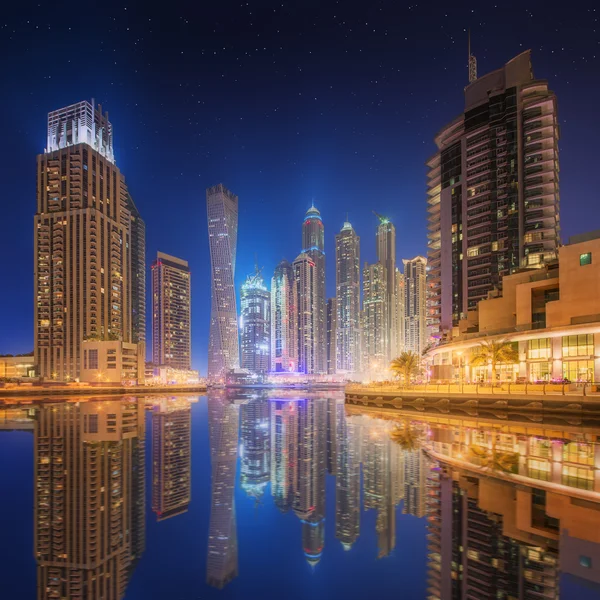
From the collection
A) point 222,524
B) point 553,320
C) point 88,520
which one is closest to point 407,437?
point 222,524

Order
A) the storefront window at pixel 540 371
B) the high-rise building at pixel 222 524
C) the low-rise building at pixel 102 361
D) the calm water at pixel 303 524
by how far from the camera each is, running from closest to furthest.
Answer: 1. the calm water at pixel 303 524
2. the high-rise building at pixel 222 524
3. the storefront window at pixel 540 371
4. the low-rise building at pixel 102 361

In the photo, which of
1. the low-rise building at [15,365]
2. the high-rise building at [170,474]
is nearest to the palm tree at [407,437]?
the high-rise building at [170,474]

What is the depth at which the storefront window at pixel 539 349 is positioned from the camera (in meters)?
60.9

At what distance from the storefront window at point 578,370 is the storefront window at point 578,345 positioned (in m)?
1.01

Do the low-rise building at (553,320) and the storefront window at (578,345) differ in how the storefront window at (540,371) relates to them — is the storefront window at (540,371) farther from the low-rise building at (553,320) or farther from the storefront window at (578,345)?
the storefront window at (578,345)

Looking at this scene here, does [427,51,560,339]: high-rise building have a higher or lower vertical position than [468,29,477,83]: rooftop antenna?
lower

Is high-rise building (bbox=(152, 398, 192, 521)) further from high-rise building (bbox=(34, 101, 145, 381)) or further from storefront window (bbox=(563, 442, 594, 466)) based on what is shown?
high-rise building (bbox=(34, 101, 145, 381))

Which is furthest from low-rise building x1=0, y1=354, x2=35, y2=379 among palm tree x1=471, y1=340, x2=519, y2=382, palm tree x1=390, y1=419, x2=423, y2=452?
palm tree x1=390, y1=419, x2=423, y2=452

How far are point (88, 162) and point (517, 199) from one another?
13289cm

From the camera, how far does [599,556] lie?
9.09 m

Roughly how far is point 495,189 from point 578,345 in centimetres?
6442

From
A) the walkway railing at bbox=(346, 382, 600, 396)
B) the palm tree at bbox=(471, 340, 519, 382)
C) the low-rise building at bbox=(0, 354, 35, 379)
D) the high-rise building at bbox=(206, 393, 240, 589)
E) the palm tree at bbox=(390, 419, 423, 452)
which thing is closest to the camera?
the high-rise building at bbox=(206, 393, 240, 589)

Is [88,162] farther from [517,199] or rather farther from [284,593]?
[284,593]

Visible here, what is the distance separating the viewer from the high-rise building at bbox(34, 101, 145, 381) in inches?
5591
